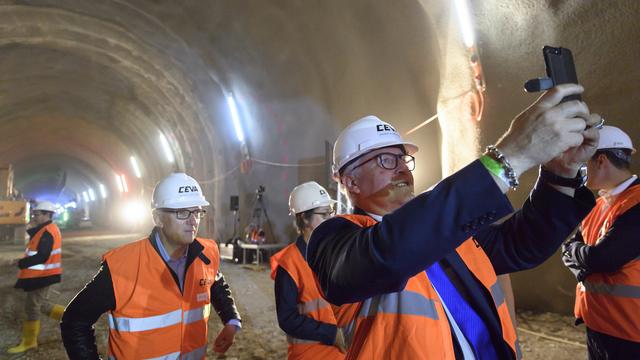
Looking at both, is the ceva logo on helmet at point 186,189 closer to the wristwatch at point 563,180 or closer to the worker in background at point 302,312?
the worker in background at point 302,312

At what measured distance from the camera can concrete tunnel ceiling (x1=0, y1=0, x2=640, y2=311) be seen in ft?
16.1

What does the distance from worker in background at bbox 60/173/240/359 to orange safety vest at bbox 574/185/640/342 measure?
236 centimetres

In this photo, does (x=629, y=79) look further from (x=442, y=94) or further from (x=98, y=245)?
(x=98, y=245)

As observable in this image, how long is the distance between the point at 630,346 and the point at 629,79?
11.0 ft

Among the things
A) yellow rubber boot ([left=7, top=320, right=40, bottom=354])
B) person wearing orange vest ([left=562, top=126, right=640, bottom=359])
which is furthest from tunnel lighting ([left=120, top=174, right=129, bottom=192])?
person wearing orange vest ([left=562, top=126, right=640, bottom=359])

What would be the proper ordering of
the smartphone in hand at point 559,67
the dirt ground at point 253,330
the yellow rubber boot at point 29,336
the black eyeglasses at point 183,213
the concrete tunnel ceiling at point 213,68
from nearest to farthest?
the smartphone in hand at point 559,67, the black eyeglasses at point 183,213, the dirt ground at point 253,330, the yellow rubber boot at point 29,336, the concrete tunnel ceiling at point 213,68

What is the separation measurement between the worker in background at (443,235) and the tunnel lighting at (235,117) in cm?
1001

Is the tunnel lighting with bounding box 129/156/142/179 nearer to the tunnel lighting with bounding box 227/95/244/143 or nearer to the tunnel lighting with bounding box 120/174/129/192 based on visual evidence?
the tunnel lighting with bounding box 120/174/129/192

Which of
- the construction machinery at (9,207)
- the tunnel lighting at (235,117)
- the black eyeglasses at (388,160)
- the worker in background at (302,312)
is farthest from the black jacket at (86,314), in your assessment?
the construction machinery at (9,207)

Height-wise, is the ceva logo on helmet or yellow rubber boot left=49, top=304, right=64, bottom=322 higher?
the ceva logo on helmet

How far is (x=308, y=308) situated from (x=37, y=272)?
14.9ft

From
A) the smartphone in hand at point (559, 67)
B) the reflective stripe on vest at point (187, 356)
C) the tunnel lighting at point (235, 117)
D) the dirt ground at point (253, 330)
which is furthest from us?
the tunnel lighting at point (235, 117)

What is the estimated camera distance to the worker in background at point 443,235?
1.00 m

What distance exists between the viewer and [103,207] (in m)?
29.9
